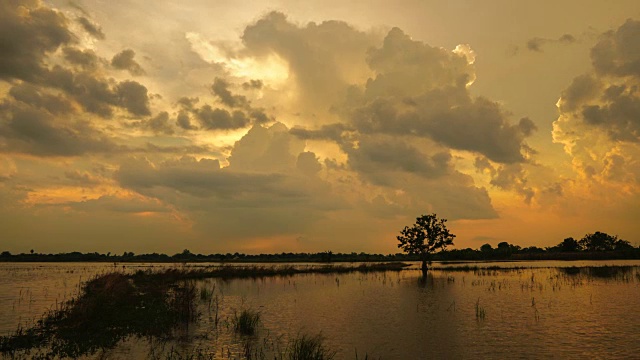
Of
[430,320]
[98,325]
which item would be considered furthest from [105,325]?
[430,320]

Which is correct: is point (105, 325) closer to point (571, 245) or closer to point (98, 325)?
point (98, 325)

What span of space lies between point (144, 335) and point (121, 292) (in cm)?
1753

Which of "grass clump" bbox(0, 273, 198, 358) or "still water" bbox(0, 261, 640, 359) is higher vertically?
"grass clump" bbox(0, 273, 198, 358)

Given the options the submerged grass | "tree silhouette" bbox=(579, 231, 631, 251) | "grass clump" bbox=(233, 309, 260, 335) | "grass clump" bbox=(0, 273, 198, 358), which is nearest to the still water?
"grass clump" bbox=(233, 309, 260, 335)

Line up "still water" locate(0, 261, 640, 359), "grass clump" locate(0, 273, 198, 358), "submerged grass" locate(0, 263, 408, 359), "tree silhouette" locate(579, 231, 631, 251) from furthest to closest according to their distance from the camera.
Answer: "tree silhouette" locate(579, 231, 631, 251)
"still water" locate(0, 261, 640, 359)
"grass clump" locate(0, 273, 198, 358)
"submerged grass" locate(0, 263, 408, 359)

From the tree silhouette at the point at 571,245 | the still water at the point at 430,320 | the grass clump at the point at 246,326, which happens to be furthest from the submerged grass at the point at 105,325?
the tree silhouette at the point at 571,245

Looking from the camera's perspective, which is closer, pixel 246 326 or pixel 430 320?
pixel 246 326

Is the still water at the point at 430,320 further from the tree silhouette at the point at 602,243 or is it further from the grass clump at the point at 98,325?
the tree silhouette at the point at 602,243

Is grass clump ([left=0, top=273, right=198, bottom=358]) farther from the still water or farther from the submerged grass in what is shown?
the still water

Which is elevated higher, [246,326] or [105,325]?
[246,326]

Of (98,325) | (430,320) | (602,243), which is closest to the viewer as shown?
(98,325)

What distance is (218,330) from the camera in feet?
91.9

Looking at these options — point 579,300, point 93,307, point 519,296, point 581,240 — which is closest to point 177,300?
point 93,307

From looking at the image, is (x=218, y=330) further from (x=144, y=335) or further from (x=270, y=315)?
(x=270, y=315)
